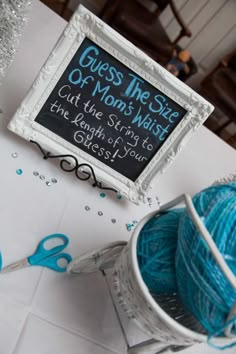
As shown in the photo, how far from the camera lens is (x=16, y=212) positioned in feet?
1.66

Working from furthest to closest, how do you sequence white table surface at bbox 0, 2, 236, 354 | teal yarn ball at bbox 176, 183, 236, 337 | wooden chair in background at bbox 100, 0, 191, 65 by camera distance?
wooden chair in background at bbox 100, 0, 191, 65 < white table surface at bbox 0, 2, 236, 354 < teal yarn ball at bbox 176, 183, 236, 337

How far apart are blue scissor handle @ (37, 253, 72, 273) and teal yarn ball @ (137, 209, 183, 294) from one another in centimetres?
15

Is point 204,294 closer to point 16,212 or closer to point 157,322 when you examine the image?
point 157,322

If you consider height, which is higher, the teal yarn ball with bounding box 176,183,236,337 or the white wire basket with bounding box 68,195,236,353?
the teal yarn ball with bounding box 176,183,236,337

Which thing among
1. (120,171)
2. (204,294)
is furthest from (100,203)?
(204,294)

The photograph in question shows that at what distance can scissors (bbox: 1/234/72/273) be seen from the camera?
46cm

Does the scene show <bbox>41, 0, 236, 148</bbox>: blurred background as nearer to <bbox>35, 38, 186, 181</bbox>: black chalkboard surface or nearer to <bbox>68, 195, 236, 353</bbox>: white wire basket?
<bbox>35, 38, 186, 181</bbox>: black chalkboard surface

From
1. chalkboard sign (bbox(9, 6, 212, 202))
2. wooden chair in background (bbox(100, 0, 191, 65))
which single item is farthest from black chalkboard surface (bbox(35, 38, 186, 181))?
wooden chair in background (bbox(100, 0, 191, 65))

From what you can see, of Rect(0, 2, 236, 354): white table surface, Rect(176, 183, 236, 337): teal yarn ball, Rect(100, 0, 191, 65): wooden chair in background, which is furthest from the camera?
Rect(100, 0, 191, 65): wooden chair in background

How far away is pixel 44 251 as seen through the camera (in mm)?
487

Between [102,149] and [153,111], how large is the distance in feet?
0.35

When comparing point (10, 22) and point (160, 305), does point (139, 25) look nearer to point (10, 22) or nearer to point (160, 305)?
point (10, 22)

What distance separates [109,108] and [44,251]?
250 mm

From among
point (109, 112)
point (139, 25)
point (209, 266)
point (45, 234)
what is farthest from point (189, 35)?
point (209, 266)
